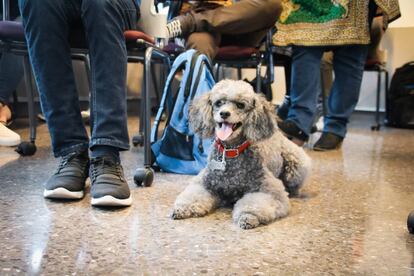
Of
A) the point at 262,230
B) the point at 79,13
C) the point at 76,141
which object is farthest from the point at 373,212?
the point at 79,13

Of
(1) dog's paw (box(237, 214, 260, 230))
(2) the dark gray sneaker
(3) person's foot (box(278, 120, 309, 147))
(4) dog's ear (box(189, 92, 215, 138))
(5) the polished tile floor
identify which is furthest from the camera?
(3) person's foot (box(278, 120, 309, 147))

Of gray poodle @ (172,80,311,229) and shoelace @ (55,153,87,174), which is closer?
gray poodle @ (172,80,311,229)

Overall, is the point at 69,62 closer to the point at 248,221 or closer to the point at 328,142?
the point at 248,221

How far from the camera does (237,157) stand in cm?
127

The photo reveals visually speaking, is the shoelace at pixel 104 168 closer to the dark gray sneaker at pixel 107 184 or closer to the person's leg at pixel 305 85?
the dark gray sneaker at pixel 107 184

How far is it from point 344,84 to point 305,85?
0.23 metres

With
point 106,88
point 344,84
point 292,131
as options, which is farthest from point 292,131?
point 106,88

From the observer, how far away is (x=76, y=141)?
1.38 meters

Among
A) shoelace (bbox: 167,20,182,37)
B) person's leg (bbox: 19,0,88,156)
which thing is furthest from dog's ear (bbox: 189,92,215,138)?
shoelace (bbox: 167,20,182,37)

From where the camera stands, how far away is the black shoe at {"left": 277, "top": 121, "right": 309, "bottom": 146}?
2234 mm

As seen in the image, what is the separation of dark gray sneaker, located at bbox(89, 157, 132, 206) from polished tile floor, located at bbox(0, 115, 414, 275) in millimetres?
31

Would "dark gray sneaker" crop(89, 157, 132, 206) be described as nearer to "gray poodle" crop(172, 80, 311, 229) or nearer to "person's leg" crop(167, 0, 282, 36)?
"gray poodle" crop(172, 80, 311, 229)

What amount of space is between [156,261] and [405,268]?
50 centimetres

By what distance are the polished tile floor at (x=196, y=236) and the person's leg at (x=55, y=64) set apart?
20cm
